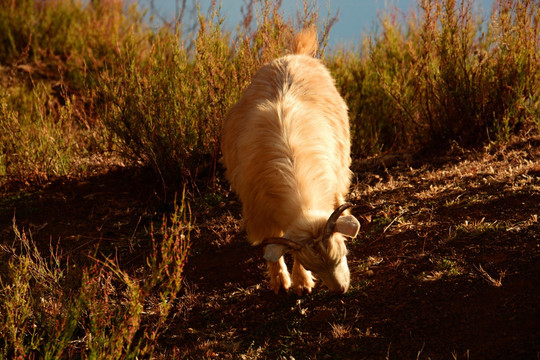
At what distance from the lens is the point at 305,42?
18.4 feet

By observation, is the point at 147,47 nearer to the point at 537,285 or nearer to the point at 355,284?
the point at 355,284

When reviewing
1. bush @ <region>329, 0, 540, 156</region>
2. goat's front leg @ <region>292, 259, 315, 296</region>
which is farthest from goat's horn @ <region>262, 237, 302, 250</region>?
bush @ <region>329, 0, 540, 156</region>

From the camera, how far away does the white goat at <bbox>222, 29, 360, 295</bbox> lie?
3242 millimetres

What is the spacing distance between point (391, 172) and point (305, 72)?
1.65 meters

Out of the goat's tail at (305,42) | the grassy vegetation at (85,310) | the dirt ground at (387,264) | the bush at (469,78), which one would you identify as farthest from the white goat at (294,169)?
the bush at (469,78)

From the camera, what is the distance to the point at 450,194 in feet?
15.6

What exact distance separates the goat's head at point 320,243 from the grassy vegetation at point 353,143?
0.37m

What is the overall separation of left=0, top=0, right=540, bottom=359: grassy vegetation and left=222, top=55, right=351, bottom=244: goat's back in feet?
2.09

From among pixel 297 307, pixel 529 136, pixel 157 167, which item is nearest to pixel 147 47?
pixel 157 167

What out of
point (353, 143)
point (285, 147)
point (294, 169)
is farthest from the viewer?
point (353, 143)

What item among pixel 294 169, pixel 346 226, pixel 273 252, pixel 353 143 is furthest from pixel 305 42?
pixel 273 252

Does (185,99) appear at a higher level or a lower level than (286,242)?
higher

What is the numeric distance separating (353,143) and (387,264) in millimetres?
2996

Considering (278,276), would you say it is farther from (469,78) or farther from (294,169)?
(469,78)
